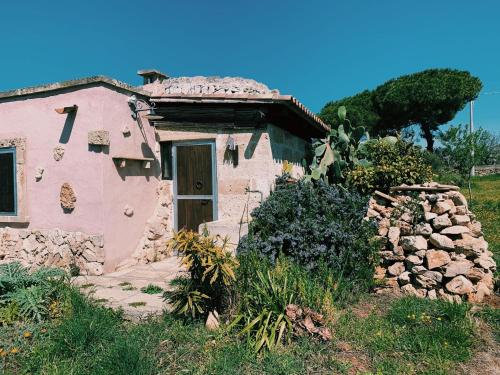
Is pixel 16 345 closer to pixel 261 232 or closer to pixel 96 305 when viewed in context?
pixel 96 305

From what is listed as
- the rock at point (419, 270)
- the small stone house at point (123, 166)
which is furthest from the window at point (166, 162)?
the rock at point (419, 270)

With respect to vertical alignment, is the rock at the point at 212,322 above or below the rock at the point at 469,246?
below

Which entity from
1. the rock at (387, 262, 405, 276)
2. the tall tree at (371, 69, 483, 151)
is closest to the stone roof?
the rock at (387, 262, 405, 276)

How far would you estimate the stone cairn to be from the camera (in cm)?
501

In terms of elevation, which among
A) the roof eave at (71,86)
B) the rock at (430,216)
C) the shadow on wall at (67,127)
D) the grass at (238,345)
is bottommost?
the grass at (238,345)

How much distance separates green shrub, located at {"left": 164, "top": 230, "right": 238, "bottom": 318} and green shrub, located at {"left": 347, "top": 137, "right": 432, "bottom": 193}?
13.3 feet

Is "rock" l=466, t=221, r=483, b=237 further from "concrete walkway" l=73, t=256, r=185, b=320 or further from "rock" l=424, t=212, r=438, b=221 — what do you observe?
"concrete walkway" l=73, t=256, r=185, b=320

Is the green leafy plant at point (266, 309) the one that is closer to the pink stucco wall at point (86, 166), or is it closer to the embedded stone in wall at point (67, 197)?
the pink stucco wall at point (86, 166)

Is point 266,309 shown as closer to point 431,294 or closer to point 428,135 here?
point 431,294

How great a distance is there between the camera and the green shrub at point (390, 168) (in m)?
6.81

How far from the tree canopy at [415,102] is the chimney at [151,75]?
14415 mm

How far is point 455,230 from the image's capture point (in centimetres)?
531

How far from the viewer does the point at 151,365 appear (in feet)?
10.4

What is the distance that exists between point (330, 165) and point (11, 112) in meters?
6.79
